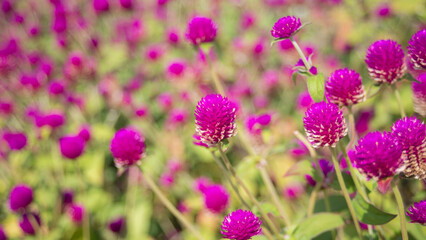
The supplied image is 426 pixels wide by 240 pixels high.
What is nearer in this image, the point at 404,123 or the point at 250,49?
the point at 404,123

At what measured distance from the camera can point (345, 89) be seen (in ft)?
2.73

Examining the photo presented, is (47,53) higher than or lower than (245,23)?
higher

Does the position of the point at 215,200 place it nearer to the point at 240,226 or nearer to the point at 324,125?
the point at 240,226

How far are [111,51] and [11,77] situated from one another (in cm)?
79

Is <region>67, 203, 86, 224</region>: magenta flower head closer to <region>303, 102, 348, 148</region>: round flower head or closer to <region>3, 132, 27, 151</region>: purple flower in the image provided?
<region>3, 132, 27, 151</region>: purple flower

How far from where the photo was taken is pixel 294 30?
0.84m

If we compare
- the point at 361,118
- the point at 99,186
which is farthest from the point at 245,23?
the point at 99,186

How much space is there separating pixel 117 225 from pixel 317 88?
54.3 inches

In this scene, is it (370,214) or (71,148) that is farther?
(71,148)

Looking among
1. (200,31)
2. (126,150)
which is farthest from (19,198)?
(200,31)

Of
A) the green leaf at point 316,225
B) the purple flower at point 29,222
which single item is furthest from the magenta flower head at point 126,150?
the purple flower at point 29,222

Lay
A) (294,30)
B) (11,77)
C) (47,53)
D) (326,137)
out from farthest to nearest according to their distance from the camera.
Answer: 1. (47,53)
2. (11,77)
3. (294,30)
4. (326,137)

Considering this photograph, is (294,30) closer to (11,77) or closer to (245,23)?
(245,23)

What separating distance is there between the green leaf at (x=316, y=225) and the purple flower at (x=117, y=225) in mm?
1114
